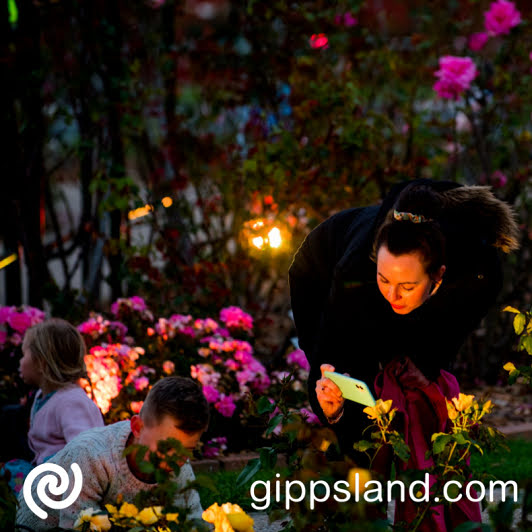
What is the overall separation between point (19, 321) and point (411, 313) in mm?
2171

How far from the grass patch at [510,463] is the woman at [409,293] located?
3.72 ft

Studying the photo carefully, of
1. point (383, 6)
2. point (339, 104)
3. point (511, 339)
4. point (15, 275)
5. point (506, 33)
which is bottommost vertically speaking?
point (511, 339)

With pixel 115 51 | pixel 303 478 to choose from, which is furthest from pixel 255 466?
pixel 115 51

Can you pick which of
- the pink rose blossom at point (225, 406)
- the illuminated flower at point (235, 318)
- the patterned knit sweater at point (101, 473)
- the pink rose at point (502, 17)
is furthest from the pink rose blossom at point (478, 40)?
the patterned knit sweater at point (101, 473)

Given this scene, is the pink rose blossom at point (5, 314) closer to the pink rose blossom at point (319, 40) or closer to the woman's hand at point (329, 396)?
the woman's hand at point (329, 396)

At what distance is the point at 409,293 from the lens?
2.36 metres

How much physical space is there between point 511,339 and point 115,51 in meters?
2.97

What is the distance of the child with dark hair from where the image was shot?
2.34 m

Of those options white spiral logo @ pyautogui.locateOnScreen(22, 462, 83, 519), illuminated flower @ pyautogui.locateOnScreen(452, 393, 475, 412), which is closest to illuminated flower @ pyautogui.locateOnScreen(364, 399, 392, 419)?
illuminated flower @ pyautogui.locateOnScreen(452, 393, 475, 412)

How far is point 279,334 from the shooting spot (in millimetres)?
6309

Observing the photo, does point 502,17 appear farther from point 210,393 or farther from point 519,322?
point 519,322

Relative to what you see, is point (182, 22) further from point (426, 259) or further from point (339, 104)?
point (426, 259)

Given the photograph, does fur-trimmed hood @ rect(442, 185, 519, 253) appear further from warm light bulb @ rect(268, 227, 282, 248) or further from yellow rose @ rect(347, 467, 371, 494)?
warm light bulb @ rect(268, 227, 282, 248)

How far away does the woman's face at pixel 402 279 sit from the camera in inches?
91.3
